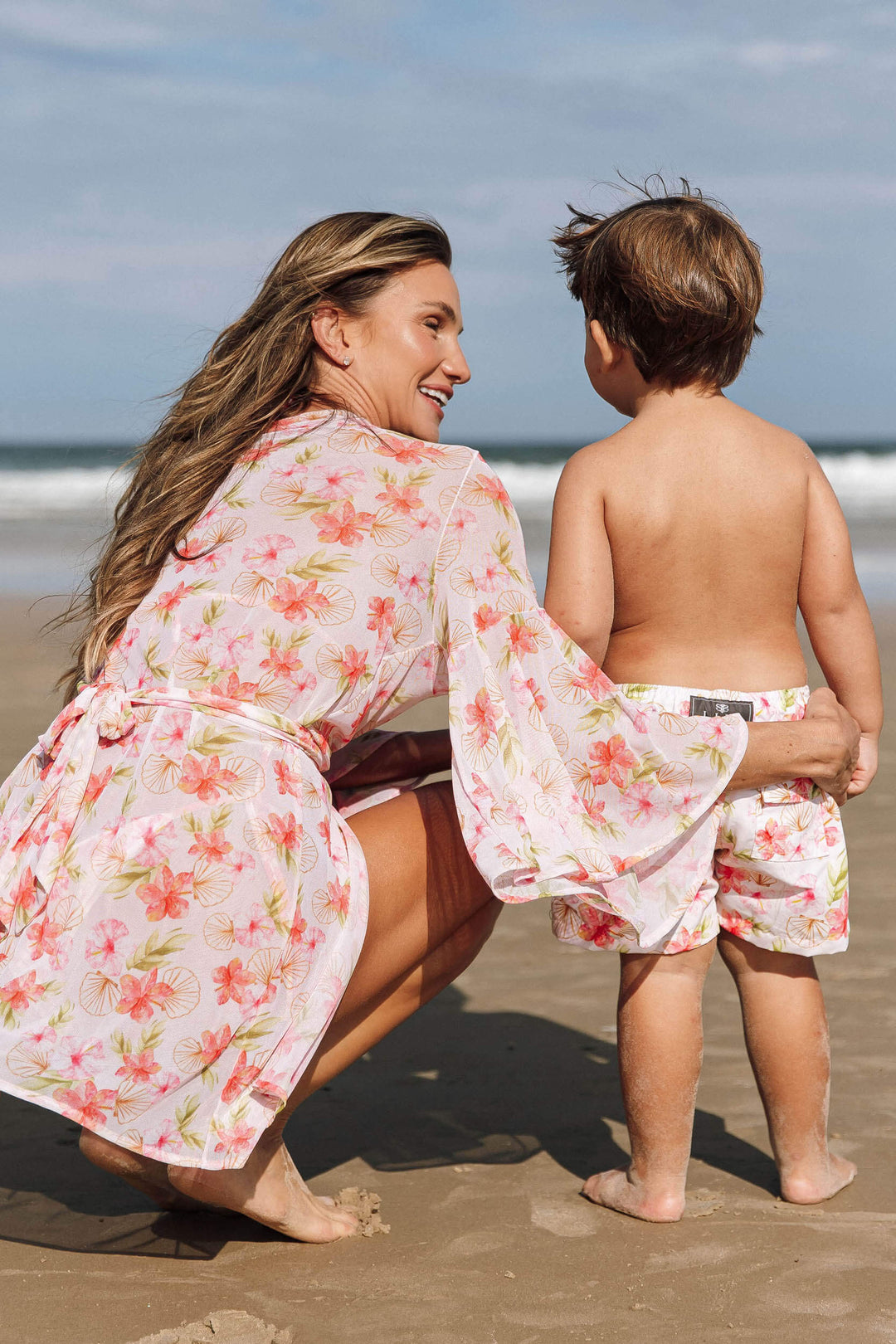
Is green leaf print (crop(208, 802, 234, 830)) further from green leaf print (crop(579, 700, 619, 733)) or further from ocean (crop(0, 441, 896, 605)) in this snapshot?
ocean (crop(0, 441, 896, 605))

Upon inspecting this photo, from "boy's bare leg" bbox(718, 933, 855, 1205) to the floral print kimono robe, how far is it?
292mm

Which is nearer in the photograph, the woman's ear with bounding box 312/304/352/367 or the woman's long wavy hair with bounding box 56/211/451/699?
the woman's long wavy hair with bounding box 56/211/451/699

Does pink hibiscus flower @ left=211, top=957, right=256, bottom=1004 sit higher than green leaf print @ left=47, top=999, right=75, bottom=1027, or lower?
higher

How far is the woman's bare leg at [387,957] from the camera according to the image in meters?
2.25

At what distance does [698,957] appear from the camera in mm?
2457

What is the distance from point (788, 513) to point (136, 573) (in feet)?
3.91

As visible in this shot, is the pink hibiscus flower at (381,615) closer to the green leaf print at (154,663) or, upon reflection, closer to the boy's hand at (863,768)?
the green leaf print at (154,663)

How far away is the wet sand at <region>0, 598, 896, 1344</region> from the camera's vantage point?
2045 mm

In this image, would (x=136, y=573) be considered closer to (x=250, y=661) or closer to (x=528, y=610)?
(x=250, y=661)

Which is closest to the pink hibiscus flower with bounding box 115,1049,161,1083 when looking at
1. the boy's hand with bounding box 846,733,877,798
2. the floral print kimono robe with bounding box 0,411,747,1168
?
the floral print kimono robe with bounding box 0,411,747,1168

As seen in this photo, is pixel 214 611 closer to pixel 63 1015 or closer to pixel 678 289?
pixel 63 1015

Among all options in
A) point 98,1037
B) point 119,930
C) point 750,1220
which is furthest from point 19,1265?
point 750,1220

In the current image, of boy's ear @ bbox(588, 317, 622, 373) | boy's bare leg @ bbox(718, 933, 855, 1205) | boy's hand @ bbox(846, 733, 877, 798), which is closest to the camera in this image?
boy's bare leg @ bbox(718, 933, 855, 1205)

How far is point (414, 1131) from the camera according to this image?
2840 mm
